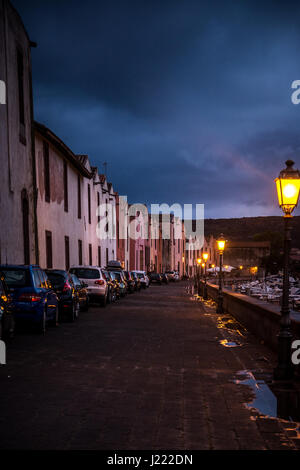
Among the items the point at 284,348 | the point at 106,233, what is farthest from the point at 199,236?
the point at 284,348

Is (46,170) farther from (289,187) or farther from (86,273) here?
(289,187)

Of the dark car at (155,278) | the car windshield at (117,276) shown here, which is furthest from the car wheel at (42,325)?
the dark car at (155,278)

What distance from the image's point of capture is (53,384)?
6945mm

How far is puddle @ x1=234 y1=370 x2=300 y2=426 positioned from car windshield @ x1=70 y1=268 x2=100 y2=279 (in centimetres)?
1509

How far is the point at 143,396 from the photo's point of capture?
6406 millimetres

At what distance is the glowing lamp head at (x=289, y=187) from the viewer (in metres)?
8.03

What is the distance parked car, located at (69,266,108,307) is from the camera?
22359mm

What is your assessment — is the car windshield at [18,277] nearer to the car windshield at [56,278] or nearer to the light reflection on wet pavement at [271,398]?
the car windshield at [56,278]

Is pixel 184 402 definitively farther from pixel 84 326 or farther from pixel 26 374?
pixel 84 326

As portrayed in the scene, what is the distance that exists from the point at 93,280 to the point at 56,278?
22.0ft

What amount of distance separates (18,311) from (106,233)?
3304 cm

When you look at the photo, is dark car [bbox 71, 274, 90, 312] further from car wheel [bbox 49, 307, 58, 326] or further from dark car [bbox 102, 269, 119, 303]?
dark car [bbox 102, 269, 119, 303]

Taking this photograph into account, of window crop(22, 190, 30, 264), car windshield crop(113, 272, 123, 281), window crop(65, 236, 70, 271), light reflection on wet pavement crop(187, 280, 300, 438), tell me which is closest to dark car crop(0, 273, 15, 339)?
light reflection on wet pavement crop(187, 280, 300, 438)

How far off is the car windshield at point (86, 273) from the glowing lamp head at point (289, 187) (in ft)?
50.1
